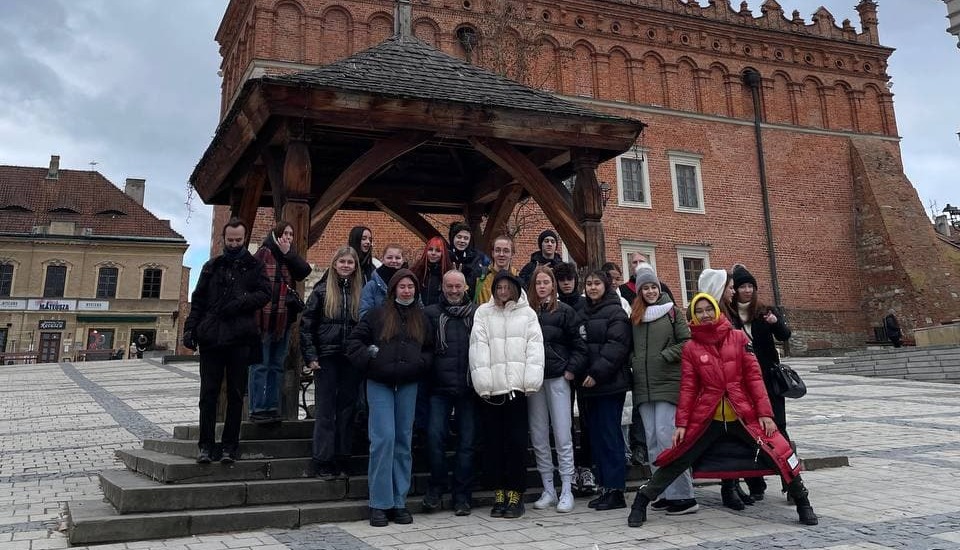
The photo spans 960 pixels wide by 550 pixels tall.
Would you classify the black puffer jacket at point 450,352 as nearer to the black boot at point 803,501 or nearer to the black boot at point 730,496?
the black boot at point 730,496

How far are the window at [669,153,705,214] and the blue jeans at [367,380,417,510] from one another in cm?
2141

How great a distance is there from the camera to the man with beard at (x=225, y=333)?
4664 millimetres

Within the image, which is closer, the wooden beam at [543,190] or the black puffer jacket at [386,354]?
the black puffer jacket at [386,354]

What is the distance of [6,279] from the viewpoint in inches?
1441

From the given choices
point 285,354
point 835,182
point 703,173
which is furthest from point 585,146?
point 835,182

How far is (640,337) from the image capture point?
16.8 ft

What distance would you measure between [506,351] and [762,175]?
24.0m

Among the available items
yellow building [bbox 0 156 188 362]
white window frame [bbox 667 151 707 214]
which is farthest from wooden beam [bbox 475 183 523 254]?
yellow building [bbox 0 156 188 362]

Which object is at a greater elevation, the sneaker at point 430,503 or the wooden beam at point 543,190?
the wooden beam at point 543,190

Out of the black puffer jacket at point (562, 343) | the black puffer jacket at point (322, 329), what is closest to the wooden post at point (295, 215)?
the black puffer jacket at point (322, 329)

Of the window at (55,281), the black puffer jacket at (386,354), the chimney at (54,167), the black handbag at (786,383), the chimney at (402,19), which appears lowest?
the black handbag at (786,383)

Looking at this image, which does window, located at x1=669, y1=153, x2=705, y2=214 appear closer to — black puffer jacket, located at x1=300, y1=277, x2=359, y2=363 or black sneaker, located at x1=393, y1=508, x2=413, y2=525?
black puffer jacket, located at x1=300, y1=277, x2=359, y2=363

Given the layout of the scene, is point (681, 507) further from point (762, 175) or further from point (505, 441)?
point (762, 175)

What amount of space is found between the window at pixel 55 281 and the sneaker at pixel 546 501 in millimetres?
40005
